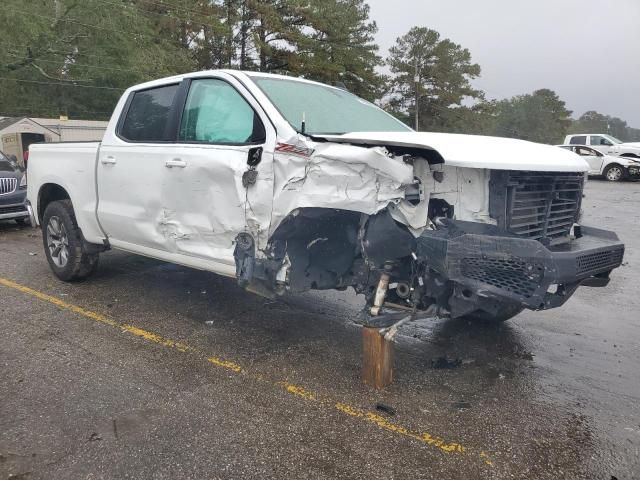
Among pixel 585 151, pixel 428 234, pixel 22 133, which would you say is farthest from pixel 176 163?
pixel 22 133

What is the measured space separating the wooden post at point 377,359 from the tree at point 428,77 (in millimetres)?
49152

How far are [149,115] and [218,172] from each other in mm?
1436

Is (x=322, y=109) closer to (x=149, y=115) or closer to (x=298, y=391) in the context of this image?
(x=149, y=115)

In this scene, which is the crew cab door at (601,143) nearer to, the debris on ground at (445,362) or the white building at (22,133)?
the white building at (22,133)

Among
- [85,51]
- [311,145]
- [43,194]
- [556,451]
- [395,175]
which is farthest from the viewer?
[85,51]

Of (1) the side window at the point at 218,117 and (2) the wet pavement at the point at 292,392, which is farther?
(1) the side window at the point at 218,117

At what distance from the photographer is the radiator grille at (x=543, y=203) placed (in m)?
3.28

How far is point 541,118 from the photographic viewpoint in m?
81.1

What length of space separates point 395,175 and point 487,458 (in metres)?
1.65

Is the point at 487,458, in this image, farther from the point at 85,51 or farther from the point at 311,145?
the point at 85,51

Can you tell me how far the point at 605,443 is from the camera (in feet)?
9.95

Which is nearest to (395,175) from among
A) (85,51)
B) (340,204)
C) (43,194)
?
(340,204)

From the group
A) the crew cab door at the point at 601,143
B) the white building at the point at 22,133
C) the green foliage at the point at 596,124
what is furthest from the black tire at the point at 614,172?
the green foliage at the point at 596,124

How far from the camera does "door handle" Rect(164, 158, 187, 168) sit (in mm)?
4273
